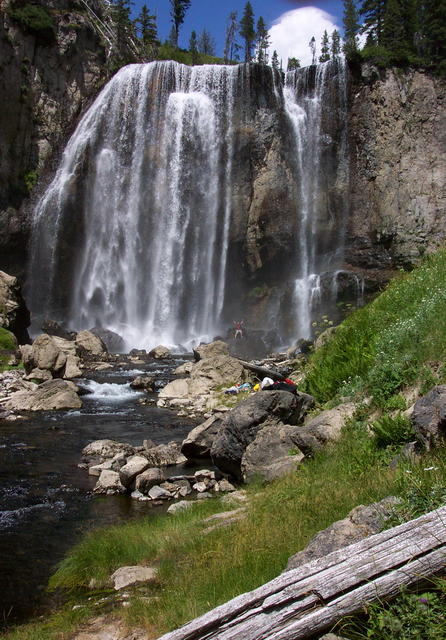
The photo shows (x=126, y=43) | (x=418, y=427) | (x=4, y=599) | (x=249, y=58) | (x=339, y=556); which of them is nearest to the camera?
(x=339, y=556)

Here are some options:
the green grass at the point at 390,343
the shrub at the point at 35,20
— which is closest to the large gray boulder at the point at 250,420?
the green grass at the point at 390,343

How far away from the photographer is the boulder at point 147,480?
396 inches

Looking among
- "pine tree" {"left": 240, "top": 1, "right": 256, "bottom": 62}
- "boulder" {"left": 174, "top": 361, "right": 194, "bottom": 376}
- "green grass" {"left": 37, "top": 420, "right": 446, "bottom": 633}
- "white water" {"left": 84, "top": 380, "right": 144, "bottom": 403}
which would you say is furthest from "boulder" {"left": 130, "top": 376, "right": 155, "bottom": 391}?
"pine tree" {"left": 240, "top": 1, "right": 256, "bottom": 62}

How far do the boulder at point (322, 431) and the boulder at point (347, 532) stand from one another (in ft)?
11.1

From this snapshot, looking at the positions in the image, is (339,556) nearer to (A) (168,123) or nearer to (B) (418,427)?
(B) (418,427)

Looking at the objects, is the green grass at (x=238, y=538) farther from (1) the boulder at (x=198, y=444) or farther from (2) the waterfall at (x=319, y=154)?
(2) the waterfall at (x=319, y=154)

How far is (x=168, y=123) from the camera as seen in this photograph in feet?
132

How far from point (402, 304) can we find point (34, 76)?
3815cm

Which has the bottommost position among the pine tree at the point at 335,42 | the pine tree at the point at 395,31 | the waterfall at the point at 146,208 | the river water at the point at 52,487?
the river water at the point at 52,487

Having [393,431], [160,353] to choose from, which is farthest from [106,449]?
[160,353]

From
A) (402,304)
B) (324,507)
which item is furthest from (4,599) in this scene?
(402,304)

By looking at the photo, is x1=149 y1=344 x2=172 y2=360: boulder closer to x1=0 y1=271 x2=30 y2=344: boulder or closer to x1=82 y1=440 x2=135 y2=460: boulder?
x1=0 y1=271 x2=30 y2=344: boulder

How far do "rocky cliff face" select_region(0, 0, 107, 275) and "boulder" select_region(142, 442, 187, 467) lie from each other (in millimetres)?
29051

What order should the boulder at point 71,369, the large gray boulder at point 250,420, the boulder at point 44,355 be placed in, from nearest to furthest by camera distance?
the large gray boulder at point 250,420
the boulder at point 44,355
the boulder at point 71,369
